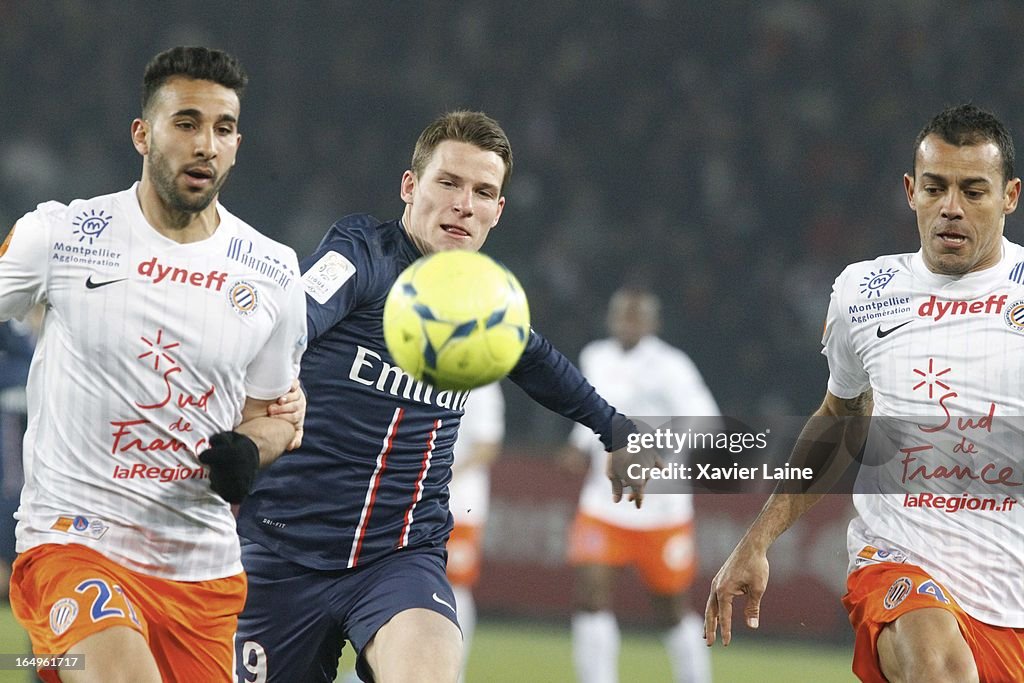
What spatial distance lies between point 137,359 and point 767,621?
9.03m

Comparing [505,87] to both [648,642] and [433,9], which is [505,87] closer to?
[433,9]

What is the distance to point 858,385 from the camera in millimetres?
5098

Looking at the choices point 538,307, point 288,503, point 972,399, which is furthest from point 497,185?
point 538,307

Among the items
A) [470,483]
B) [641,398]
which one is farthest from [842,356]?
[470,483]

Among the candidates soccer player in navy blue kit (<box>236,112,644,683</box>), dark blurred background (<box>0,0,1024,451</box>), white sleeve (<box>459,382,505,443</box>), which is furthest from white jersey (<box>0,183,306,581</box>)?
dark blurred background (<box>0,0,1024,451</box>)

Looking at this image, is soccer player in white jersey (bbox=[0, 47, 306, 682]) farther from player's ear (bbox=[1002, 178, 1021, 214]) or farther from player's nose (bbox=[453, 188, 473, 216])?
player's ear (bbox=[1002, 178, 1021, 214])

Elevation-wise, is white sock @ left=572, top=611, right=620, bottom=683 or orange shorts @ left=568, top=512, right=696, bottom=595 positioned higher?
orange shorts @ left=568, top=512, right=696, bottom=595

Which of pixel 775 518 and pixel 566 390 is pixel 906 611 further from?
pixel 566 390

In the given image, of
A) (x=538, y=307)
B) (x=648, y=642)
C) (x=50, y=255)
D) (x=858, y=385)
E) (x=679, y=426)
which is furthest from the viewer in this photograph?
(x=538, y=307)

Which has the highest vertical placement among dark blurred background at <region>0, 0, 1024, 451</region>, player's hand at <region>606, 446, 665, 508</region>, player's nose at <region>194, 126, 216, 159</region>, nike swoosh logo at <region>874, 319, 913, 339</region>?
dark blurred background at <region>0, 0, 1024, 451</region>

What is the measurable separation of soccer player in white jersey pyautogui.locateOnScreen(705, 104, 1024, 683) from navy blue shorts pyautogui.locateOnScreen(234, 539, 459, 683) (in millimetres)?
1072

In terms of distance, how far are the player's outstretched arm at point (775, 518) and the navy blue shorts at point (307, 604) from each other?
37.2 inches

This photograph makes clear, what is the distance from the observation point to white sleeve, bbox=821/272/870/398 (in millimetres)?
5055

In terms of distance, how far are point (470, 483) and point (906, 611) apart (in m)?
5.69
